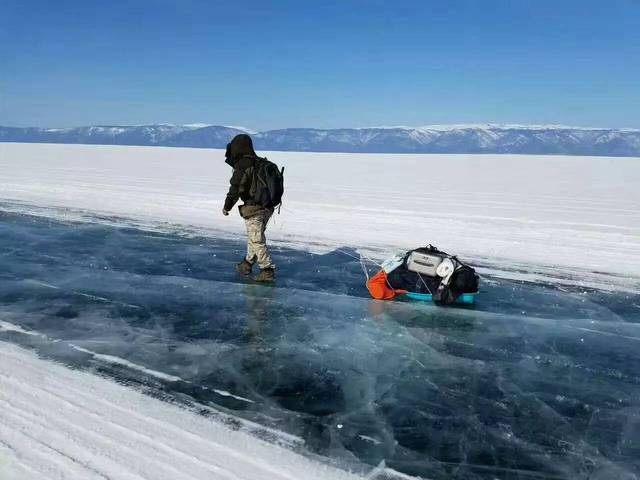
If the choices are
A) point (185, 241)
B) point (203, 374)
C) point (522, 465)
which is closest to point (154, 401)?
point (203, 374)

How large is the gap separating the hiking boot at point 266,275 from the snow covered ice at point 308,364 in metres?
0.19

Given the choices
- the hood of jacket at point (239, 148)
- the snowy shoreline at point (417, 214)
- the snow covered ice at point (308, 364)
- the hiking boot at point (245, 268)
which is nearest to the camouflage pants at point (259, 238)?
the hiking boot at point (245, 268)

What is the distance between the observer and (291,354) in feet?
15.4

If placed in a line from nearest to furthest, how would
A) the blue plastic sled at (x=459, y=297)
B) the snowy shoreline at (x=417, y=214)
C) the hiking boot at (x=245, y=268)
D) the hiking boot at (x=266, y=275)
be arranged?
the blue plastic sled at (x=459, y=297) → the hiking boot at (x=266, y=275) → the hiking boot at (x=245, y=268) → the snowy shoreline at (x=417, y=214)

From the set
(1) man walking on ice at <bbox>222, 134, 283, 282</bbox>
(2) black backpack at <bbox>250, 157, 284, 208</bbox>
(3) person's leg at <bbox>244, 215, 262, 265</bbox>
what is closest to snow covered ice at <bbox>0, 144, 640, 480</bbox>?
(3) person's leg at <bbox>244, 215, 262, 265</bbox>

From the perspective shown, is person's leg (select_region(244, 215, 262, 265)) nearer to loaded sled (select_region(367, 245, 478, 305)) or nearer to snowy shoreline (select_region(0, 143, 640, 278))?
loaded sled (select_region(367, 245, 478, 305))

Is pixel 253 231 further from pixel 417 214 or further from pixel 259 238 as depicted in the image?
pixel 417 214

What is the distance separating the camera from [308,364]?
177 inches

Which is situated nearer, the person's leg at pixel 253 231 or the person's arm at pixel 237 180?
the person's arm at pixel 237 180

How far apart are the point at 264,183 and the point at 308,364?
121 inches

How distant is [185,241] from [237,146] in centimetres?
346

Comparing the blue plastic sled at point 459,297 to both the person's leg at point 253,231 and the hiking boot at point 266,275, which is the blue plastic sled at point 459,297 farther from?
the person's leg at point 253,231

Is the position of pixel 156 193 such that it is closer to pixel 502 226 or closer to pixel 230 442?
pixel 502 226

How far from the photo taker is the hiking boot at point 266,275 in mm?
7152
